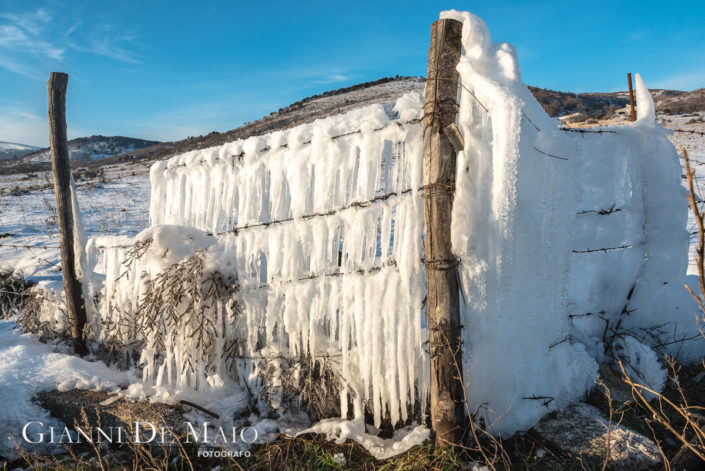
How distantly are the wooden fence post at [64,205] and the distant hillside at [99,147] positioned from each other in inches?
1619

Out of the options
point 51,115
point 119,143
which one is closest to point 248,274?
point 51,115

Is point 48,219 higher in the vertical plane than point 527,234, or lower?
higher

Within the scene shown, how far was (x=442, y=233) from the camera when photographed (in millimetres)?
2342

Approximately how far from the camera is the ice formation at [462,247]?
2.39m

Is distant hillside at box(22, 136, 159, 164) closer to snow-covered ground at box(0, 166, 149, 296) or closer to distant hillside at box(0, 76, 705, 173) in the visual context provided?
distant hillside at box(0, 76, 705, 173)

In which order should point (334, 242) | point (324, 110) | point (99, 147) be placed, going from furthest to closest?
point (99, 147) < point (324, 110) < point (334, 242)

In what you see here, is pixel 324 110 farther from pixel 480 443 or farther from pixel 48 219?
pixel 480 443

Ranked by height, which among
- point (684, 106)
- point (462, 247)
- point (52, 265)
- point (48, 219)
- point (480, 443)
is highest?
point (684, 106)

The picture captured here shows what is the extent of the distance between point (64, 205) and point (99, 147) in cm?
4544

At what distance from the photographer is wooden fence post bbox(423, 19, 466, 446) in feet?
7.57

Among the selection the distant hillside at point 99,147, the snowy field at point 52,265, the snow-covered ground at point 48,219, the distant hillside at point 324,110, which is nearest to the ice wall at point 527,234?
the snowy field at point 52,265

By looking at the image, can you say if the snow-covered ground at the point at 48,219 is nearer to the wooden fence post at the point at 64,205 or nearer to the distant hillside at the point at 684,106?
the wooden fence post at the point at 64,205

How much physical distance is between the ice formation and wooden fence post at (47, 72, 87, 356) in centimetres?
93

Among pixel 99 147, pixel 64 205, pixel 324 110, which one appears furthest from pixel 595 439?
pixel 99 147
